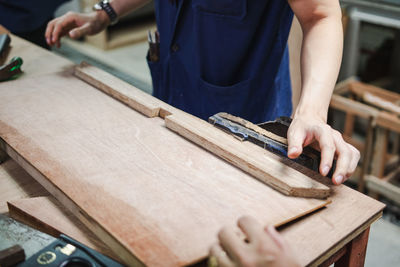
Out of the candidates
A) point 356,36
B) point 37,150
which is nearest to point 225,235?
point 37,150

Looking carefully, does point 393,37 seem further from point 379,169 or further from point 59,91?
point 59,91

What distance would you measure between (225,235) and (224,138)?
375 millimetres

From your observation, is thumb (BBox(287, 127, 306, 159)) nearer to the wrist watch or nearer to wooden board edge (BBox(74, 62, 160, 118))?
wooden board edge (BBox(74, 62, 160, 118))

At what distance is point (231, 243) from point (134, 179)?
0.29m

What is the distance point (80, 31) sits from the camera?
1.49m

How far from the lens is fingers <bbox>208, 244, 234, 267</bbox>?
1.91 feet

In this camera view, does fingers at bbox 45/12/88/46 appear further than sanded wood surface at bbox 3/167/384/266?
Yes

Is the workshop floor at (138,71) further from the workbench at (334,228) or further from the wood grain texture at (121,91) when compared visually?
the workbench at (334,228)

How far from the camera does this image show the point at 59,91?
1.21m

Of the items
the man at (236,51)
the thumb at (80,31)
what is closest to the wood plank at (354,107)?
the man at (236,51)

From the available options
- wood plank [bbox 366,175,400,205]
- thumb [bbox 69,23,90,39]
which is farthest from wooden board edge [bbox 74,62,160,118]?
wood plank [bbox 366,175,400,205]

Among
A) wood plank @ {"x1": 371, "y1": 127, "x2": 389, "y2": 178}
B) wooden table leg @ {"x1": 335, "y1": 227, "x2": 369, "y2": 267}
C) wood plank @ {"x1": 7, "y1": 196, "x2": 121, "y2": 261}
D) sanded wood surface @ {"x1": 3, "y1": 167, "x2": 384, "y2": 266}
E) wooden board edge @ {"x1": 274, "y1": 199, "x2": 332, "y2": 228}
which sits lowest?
wood plank @ {"x1": 371, "y1": 127, "x2": 389, "y2": 178}

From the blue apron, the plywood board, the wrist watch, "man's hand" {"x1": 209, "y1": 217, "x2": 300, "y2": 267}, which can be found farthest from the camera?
the wrist watch

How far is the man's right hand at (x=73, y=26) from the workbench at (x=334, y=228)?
72 cm
